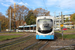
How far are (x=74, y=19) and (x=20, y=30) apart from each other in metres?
36.2

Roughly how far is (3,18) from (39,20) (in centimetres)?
4864

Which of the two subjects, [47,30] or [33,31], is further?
[33,31]

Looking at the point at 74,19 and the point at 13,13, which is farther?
the point at 74,19

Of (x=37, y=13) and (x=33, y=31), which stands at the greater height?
(x=37, y=13)

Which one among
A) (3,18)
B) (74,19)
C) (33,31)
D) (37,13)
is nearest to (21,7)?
(37,13)

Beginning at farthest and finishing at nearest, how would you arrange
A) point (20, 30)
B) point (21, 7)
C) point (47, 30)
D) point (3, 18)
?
point (3, 18) < point (21, 7) < point (20, 30) < point (47, 30)

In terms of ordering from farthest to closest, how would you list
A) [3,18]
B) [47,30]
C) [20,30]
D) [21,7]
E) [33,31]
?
[3,18] → [21,7] → [20,30] → [33,31] → [47,30]

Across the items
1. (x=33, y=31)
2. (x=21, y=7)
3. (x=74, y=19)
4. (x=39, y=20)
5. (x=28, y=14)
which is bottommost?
(x=33, y=31)

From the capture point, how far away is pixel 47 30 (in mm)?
12922

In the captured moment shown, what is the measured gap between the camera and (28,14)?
188ft

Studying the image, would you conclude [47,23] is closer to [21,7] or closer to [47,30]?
[47,30]

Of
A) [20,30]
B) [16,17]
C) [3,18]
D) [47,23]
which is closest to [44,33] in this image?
[47,23]

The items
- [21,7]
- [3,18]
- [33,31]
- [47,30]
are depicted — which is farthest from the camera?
[3,18]

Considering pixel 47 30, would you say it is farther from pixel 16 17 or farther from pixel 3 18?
pixel 3 18
